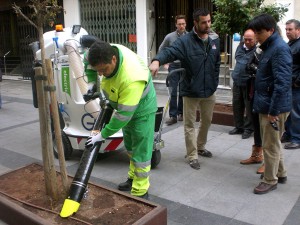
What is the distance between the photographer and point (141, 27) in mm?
10188

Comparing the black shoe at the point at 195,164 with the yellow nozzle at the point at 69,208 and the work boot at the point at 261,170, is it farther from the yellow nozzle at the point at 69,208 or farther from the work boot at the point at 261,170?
the yellow nozzle at the point at 69,208

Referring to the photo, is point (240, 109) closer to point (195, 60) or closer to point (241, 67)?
point (241, 67)

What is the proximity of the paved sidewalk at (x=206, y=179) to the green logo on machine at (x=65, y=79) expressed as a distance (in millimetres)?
1005

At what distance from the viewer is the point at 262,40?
11.3 feet

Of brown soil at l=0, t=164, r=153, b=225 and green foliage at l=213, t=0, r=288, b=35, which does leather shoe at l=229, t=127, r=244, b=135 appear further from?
brown soil at l=0, t=164, r=153, b=225

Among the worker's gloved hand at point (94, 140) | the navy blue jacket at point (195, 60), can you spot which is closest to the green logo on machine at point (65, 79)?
the navy blue jacket at point (195, 60)

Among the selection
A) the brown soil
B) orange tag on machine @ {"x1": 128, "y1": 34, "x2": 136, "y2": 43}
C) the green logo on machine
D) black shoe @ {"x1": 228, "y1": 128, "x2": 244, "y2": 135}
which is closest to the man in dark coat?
the brown soil

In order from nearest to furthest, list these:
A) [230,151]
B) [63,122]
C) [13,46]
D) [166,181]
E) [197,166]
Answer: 1. [166,181]
2. [197,166]
3. [63,122]
4. [230,151]
5. [13,46]

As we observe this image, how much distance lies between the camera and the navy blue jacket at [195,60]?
4.19m

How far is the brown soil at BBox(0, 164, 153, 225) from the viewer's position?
2889 millimetres

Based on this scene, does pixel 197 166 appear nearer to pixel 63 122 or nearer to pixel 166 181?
pixel 166 181

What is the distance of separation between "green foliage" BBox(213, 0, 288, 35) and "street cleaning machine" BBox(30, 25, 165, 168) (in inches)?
106

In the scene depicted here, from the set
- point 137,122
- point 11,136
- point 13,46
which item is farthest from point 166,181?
point 13,46

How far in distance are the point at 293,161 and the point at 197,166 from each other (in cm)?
126
